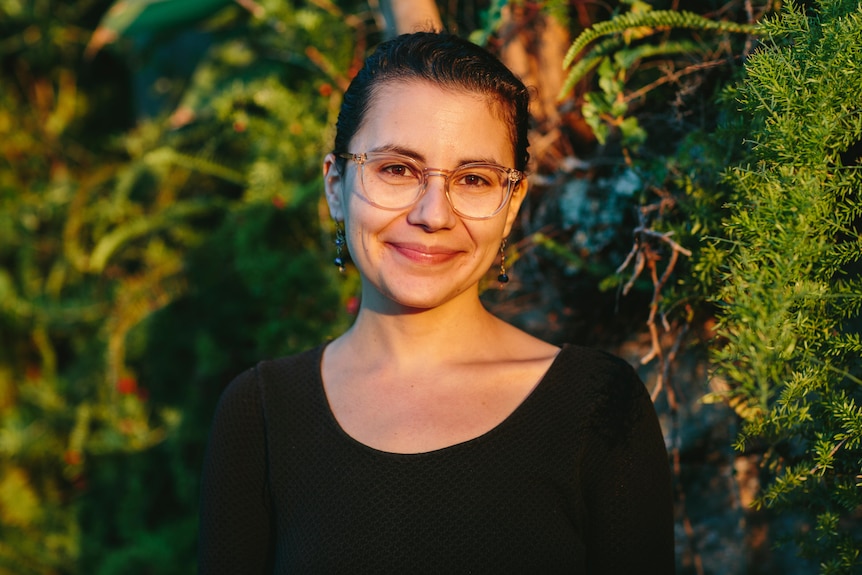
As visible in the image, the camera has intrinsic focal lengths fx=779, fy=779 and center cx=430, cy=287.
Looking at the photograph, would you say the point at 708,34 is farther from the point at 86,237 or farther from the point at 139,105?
the point at 139,105

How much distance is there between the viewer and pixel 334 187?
1.79 m

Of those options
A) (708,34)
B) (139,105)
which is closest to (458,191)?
(708,34)

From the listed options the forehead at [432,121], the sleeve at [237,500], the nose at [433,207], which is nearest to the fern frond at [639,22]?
the forehead at [432,121]

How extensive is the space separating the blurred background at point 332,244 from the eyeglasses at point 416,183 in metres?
0.46

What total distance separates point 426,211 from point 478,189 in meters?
0.13

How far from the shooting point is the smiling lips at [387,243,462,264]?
160cm

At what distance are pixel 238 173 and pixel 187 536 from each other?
1551 millimetres

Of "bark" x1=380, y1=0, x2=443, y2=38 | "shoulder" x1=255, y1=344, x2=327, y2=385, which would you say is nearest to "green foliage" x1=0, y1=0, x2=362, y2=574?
"bark" x1=380, y1=0, x2=443, y2=38

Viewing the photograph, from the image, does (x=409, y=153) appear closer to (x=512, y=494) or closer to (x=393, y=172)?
(x=393, y=172)

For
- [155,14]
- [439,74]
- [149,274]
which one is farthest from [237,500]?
[155,14]

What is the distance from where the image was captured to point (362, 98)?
169 centimetres

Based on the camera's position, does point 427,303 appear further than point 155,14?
No

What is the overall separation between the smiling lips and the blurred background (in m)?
0.54

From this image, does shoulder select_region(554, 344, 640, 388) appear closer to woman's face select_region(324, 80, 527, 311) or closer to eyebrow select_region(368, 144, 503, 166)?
woman's face select_region(324, 80, 527, 311)
